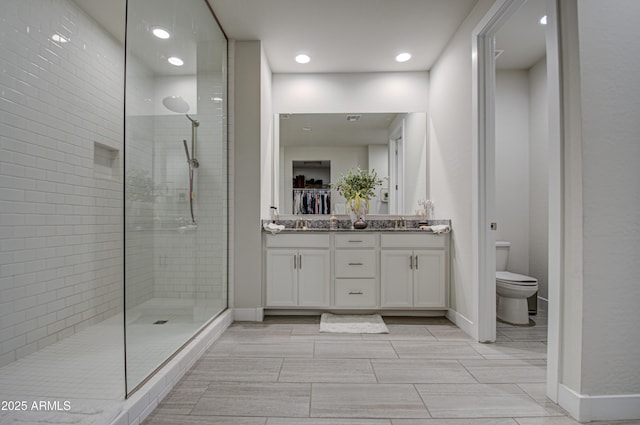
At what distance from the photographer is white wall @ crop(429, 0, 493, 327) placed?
253cm

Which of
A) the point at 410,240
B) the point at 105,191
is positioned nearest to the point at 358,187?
the point at 410,240

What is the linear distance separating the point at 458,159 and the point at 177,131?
226 cm

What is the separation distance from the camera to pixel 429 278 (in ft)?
9.73

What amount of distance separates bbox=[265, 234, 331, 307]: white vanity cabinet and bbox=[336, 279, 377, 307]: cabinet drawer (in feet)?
0.44

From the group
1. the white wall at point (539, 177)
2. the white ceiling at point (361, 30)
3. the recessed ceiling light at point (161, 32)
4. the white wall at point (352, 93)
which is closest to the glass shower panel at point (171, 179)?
the recessed ceiling light at point (161, 32)

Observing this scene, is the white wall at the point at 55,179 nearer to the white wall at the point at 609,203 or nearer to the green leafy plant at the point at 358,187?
the green leafy plant at the point at 358,187

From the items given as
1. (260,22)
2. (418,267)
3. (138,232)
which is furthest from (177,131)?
(418,267)

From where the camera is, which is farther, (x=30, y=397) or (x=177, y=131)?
(x=177, y=131)

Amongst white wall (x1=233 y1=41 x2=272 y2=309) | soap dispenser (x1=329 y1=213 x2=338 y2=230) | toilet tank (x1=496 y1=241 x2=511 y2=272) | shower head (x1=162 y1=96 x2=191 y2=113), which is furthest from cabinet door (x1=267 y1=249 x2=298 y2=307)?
toilet tank (x1=496 y1=241 x2=511 y2=272)

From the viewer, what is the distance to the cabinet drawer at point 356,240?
118 inches

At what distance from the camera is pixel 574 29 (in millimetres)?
1468

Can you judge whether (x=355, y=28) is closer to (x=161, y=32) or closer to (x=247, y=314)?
(x=161, y=32)

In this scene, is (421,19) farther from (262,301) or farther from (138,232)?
(262,301)

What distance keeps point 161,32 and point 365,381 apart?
2377mm
